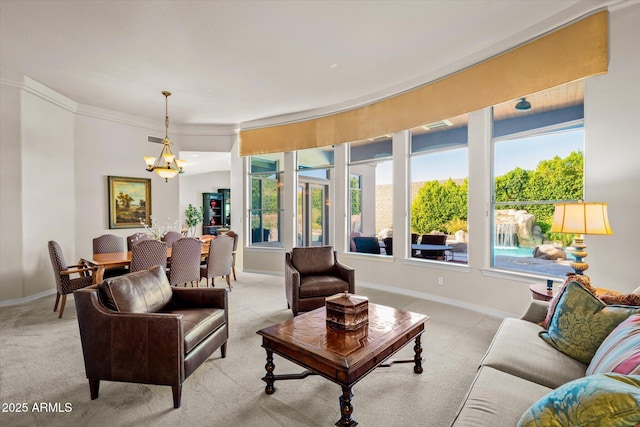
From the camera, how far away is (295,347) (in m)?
2.00

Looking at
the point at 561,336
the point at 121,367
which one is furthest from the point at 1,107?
the point at 561,336

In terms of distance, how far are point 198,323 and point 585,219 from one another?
3173 millimetres

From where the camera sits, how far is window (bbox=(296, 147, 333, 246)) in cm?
621

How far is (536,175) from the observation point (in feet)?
11.7

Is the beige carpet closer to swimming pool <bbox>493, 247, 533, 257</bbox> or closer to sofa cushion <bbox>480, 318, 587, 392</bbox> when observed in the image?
sofa cushion <bbox>480, 318, 587, 392</bbox>

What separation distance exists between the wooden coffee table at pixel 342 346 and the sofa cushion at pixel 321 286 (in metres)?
1.06

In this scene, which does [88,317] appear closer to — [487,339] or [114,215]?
[487,339]

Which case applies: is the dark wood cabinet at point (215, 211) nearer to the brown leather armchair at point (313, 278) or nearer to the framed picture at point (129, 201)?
the framed picture at point (129, 201)

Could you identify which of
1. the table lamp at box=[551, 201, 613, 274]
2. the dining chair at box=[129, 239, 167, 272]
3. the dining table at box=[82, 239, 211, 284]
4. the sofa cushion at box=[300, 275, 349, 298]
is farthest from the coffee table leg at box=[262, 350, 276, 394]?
the dining table at box=[82, 239, 211, 284]

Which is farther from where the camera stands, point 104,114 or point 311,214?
point 311,214

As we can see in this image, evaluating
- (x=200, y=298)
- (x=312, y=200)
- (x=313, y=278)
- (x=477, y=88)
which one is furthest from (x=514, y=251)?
(x=312, y=200)

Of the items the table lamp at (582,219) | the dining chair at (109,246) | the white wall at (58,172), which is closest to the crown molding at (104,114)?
the white wall at (58,172)

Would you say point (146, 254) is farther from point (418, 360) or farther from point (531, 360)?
point (531, 360)

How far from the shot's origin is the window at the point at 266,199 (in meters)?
6.54
